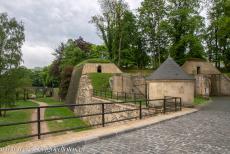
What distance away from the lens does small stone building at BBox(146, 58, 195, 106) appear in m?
20.6

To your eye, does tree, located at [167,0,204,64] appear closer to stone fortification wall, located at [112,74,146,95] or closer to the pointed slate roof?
stone fortification wall, located at [112,74,146,95]

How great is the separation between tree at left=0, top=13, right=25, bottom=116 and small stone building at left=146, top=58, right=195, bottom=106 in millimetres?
16657

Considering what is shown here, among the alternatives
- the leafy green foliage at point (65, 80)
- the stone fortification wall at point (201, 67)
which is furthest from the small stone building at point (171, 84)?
the leafy green foliage at point (65, 80)

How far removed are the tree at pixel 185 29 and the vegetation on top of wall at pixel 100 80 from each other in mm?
12690

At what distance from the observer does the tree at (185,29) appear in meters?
44.2

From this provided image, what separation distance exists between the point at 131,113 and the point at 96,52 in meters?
39.1

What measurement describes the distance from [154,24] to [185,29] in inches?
179

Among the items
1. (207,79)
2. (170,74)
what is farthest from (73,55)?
(170,74)

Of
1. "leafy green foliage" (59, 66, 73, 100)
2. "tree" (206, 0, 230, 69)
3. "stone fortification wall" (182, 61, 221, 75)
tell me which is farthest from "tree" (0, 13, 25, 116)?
"tree" (206, 0, 230, 69)

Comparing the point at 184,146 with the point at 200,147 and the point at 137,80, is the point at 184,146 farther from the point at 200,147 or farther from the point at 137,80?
the point at 137,80

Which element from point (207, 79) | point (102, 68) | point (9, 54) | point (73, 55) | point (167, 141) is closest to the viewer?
point (167, 141)

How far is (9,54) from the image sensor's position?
33.6 meters

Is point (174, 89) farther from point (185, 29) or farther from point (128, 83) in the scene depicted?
point (185, 29)

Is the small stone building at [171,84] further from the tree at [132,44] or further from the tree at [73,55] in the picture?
the tree at [73,55]
